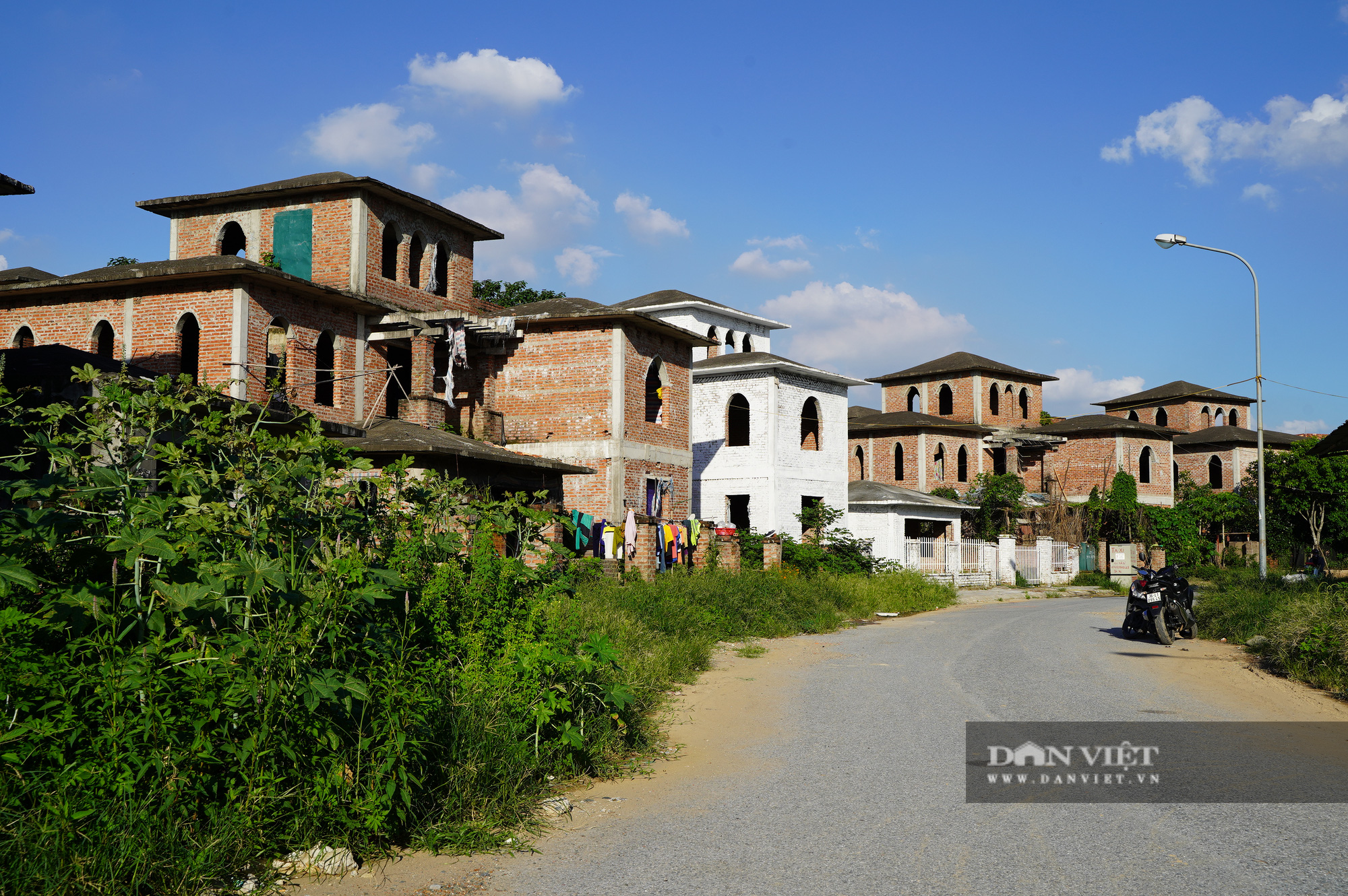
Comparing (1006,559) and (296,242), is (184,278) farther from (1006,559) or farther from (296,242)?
(1006,559)

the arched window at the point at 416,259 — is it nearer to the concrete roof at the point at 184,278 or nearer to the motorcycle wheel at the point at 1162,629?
the concrete roof at the point at 184,278

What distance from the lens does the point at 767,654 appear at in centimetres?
1520

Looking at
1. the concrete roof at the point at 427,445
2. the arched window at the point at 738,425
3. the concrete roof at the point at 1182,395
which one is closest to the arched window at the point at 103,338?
the concrete roof at the point at 427,445

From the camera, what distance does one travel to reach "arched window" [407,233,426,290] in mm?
25094

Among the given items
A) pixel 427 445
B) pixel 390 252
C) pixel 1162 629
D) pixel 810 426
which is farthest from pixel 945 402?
pixel 427 445

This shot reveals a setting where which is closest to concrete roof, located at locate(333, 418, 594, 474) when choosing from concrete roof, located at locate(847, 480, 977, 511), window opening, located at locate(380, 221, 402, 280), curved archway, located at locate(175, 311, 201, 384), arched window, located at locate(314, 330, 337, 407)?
arched window, located at locate(314, 330, 337, 407)

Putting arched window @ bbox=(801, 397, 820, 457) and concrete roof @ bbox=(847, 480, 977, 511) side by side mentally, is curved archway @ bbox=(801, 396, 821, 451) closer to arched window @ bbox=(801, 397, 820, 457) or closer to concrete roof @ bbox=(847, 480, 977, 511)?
arched window @ bbox=(801, 397, 820, 457)

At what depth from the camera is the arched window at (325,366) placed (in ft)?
70.2

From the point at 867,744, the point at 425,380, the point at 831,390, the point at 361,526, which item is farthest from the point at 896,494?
the point at 361,526

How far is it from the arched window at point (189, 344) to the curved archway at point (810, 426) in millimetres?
18656

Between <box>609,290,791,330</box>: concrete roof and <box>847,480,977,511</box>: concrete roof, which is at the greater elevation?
<box>609,290,791,330</box>: concrete roof

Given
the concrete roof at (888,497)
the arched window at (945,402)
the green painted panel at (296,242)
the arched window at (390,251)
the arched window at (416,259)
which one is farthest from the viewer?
the arched window at (945,402)

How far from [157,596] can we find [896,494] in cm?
3362

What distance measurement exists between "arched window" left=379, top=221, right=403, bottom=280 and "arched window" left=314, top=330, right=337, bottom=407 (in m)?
3.15
